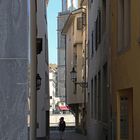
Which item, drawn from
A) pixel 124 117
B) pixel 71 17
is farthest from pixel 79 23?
pixel 124 117

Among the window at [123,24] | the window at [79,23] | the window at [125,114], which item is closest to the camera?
the window at [123,24]

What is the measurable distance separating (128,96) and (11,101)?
8060 mm

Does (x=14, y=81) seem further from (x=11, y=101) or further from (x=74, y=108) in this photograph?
(x=74, y=108)

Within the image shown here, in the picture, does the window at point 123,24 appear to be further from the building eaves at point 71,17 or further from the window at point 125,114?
the building eaves at point 71,17

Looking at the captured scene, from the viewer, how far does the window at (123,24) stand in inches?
614

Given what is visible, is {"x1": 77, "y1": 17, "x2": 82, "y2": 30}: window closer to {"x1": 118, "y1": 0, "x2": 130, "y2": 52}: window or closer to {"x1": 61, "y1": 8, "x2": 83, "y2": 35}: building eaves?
{"x1": 61, "y1": 8, "x2": 83, "y2": 35}: building eaves

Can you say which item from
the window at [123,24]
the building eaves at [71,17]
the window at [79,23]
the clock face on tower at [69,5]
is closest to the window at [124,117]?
the window at [123,24]

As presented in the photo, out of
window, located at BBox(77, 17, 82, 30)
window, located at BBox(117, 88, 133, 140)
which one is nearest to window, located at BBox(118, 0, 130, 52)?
window, located at BBox(117, 88, 133, 140)

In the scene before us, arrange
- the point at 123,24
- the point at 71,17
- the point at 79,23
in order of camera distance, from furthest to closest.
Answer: the point at 71,17 → the point at 79,23 → the point at 123,24

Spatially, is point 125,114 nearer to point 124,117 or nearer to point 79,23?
point 124,117

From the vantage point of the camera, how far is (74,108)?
2077 inches

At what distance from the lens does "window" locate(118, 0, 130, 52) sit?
15602 millimetres

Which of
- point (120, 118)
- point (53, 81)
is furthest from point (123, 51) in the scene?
point (53, 81)

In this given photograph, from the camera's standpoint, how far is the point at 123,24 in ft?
54.1
